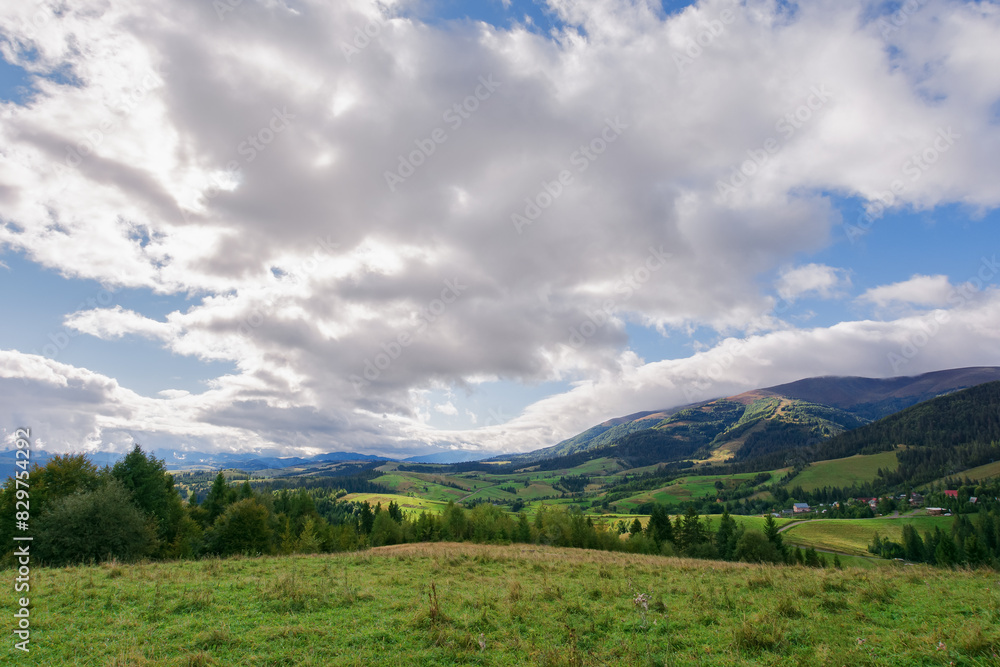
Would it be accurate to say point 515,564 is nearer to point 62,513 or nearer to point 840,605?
point 840,605

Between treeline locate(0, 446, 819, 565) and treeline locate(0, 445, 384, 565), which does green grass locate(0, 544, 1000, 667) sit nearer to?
treeline locate(0, 445, 384, 565)

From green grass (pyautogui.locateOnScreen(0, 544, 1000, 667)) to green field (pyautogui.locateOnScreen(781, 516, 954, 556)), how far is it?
143 metres

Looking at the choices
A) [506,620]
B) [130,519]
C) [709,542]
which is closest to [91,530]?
[130,519]

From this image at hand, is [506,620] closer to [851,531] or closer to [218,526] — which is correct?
[218,526]

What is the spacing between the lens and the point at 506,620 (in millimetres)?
11930

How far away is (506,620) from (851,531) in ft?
640

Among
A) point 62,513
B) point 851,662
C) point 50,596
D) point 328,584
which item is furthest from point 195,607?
point 62,513

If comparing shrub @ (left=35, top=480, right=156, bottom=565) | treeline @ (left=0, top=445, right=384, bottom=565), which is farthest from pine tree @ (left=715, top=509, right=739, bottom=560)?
shrub @ (left=35, top=480, right=156, bottom=565)

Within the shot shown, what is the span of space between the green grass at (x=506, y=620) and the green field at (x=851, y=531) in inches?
5625

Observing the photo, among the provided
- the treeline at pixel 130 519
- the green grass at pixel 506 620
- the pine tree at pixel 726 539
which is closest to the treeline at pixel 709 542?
the pine tree at pixel 726 539

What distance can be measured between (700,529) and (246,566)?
8123 centimetres

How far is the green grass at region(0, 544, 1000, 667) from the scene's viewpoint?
30.3 ft

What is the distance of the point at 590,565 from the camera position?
22219mm

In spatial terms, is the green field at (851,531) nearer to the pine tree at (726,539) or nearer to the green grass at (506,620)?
the pine tree at (726,539)
